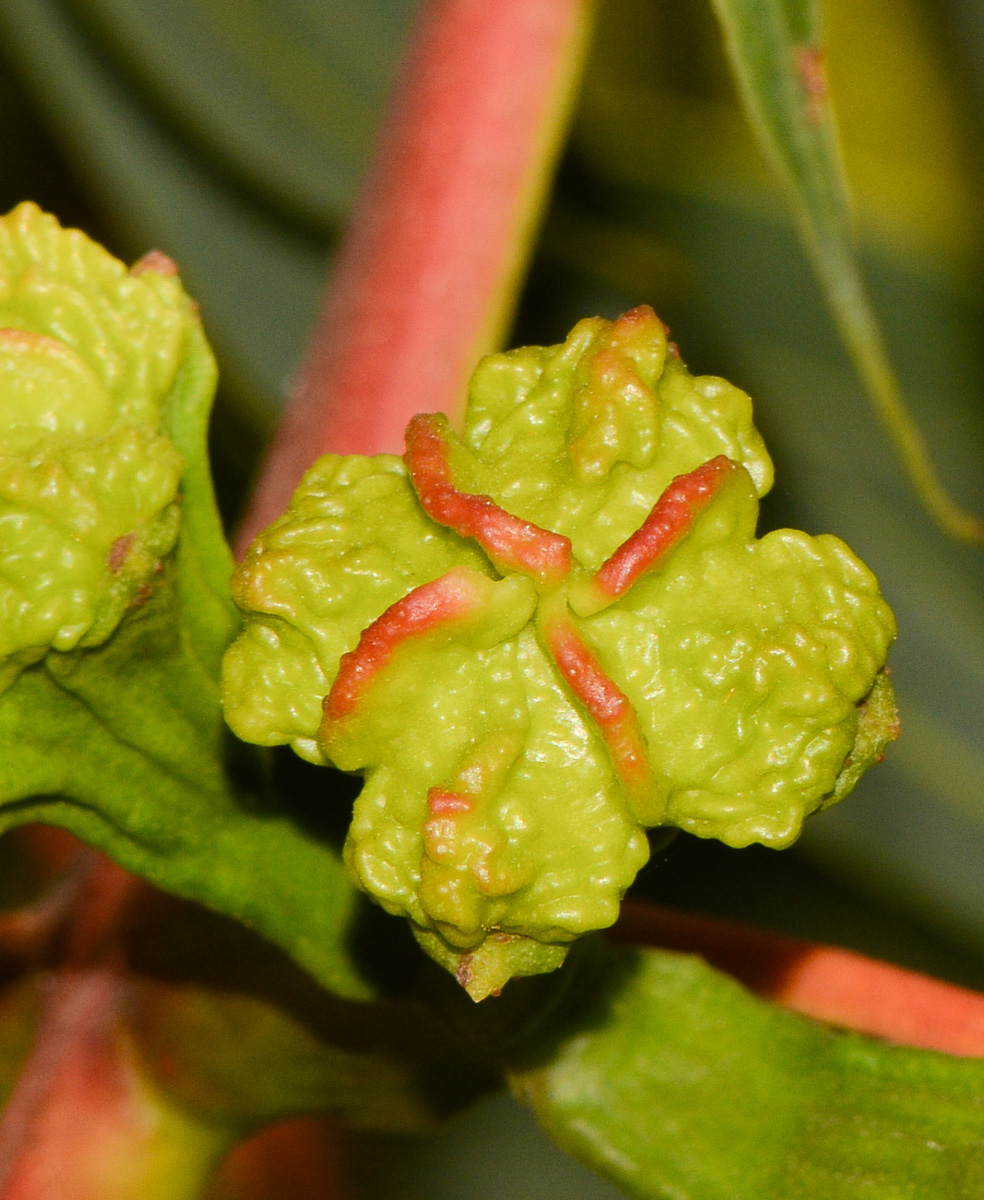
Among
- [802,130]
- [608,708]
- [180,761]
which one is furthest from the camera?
[802,130]

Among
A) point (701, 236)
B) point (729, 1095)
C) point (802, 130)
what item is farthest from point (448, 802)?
point (701, 236)

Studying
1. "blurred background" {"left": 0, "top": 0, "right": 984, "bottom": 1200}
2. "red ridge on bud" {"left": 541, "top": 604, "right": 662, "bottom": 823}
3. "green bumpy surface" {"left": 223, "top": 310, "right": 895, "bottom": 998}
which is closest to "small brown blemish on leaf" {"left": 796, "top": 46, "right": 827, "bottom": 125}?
"green bumpy surface" {"left": 223, "top": 310, "right": 895, "bottom": 998}

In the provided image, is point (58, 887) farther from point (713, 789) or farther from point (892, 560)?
point (892, 560)

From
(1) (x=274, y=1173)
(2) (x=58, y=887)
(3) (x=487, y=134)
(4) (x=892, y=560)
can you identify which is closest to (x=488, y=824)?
(2) (x=58, y=887)

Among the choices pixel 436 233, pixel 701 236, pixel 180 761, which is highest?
pixel 436 233

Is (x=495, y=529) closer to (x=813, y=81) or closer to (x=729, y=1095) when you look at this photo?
(x=729, y=1095)

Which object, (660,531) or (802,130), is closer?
(660,531)
